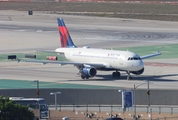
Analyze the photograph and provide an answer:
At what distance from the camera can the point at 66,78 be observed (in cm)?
8981

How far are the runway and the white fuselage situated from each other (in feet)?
6.40

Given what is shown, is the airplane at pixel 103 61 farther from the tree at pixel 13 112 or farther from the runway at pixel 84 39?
the tree at pixel 13 112

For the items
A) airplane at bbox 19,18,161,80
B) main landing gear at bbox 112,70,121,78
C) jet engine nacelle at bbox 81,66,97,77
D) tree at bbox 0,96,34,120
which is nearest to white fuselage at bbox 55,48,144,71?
airplane at bbox 19,18,161,80

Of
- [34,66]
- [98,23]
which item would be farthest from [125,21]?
[34,66]

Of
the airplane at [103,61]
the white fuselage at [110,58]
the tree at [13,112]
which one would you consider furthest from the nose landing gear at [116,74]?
the tree at [13,112]

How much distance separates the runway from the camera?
292 feet

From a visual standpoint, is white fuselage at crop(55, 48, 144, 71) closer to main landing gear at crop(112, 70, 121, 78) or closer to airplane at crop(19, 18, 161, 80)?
airplane at crop(19, 18, 161, 80)

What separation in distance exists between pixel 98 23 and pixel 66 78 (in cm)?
8562

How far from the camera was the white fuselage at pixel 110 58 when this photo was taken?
85062mm

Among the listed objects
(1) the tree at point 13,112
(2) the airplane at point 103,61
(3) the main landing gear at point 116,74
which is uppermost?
(2) the airplane at point 103,61

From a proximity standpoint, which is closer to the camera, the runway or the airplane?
the airplane

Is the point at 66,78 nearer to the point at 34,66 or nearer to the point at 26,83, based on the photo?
the point at 26,83

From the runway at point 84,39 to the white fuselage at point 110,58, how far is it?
1950mm

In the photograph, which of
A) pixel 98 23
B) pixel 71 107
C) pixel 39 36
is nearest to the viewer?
pixel 71 107
